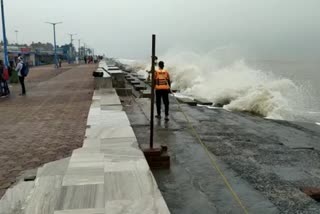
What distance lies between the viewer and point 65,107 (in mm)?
12531

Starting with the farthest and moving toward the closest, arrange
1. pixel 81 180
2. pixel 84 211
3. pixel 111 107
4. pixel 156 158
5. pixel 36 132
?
pixel 111 107, pixel 36 132, pixel 156 158, pixel 81 180, pixel 84 211

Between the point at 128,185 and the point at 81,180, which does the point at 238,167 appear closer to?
the point at 128,185

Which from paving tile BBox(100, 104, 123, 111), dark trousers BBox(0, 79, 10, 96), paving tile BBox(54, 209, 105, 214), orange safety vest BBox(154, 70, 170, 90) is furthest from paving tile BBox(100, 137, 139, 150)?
dark trousers BBox(0, 79, 10, 96)

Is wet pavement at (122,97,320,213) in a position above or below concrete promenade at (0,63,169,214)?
below

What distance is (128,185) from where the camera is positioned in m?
4.42

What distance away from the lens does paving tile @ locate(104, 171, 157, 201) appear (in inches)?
163

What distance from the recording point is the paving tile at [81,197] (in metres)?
3.88

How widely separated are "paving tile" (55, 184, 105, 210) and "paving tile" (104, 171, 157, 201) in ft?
0.31

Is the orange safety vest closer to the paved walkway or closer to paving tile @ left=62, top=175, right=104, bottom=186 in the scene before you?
the paved walkway

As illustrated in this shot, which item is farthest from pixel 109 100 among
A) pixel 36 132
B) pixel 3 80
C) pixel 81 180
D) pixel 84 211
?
pixel 84 211

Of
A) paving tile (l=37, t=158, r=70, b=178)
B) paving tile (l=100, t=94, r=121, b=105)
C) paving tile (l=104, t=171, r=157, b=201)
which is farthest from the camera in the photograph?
paving tile (l=100, t=94, r=121, b=105)

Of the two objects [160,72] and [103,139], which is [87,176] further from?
[160,72]

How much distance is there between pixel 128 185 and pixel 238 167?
2577 mm

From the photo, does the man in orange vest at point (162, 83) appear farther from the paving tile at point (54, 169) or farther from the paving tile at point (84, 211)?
the paving tile at point (84, 211)
